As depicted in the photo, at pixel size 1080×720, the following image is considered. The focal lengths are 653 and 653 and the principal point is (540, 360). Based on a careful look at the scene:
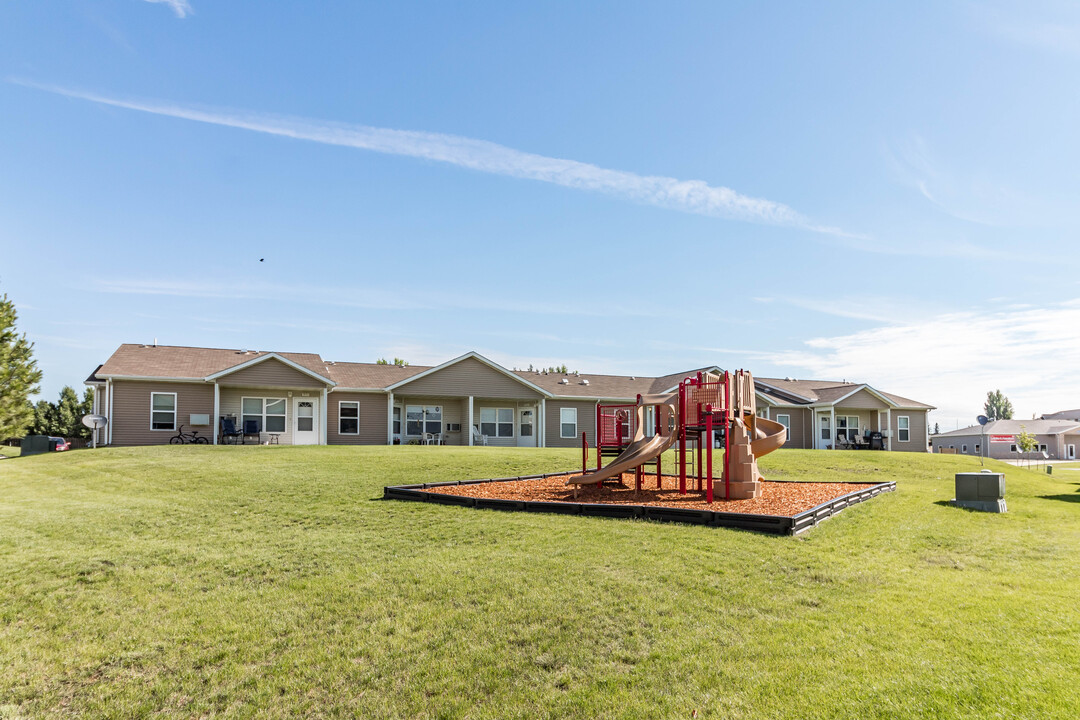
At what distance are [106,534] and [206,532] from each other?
1.43 metres

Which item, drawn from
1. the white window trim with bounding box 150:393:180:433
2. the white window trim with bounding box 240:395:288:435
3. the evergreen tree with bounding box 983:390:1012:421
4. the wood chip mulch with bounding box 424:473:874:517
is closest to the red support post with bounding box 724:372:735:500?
the wood chip mulch with bounding box 424:473:874:517

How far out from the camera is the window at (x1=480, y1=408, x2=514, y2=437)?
110 ft

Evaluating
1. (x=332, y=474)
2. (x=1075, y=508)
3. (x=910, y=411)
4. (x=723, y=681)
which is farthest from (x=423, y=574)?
(x=910, y=411)

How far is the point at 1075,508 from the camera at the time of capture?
13.5 metres

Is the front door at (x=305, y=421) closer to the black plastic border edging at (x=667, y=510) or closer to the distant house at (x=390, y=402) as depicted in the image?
the distant house at (x=390, y=402)

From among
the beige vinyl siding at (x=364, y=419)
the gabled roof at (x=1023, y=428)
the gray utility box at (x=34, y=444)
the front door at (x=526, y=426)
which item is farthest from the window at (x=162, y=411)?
the gabled roof at (x=1023, y=428)

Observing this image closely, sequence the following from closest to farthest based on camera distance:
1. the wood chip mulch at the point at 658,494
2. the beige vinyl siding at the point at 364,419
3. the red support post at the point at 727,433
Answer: the wood chip mulch at the point at 658,494, the red support post at the point at 727,433, the beige vinyl siding at the point at 364,419

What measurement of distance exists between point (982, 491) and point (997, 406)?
137163mm

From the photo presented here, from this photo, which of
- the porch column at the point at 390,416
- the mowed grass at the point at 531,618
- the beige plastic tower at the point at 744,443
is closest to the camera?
the mowed grass at the point at 531,618

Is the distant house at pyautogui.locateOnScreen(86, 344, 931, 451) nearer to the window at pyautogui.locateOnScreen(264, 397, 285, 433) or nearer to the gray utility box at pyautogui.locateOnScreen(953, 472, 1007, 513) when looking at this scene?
the window at pyautogui.locateOnScreen(264, 397, 285, 433)

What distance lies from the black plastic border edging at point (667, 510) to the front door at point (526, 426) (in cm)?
1948

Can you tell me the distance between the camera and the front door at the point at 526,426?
111ft

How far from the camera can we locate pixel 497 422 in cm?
3372

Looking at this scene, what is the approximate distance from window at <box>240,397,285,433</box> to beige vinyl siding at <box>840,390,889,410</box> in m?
29.6
